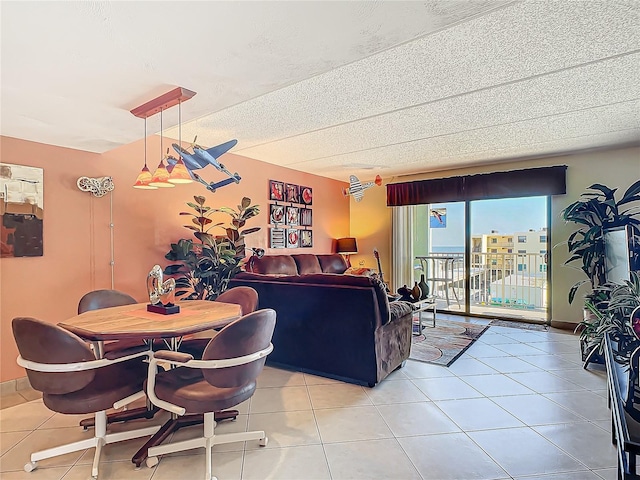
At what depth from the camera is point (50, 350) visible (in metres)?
1.68

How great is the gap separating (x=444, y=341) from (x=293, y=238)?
9.31ft

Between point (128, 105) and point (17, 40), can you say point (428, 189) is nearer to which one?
point (128, 105)

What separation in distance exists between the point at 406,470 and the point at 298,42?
2.28m

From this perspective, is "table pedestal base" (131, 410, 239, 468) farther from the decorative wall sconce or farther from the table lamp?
the table lamp

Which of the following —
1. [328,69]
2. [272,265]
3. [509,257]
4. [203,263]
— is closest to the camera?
[328,69]

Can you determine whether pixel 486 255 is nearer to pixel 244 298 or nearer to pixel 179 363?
pixel 244 298

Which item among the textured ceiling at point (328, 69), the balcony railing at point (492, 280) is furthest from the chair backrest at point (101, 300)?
the balcony railing at point (492, 280)

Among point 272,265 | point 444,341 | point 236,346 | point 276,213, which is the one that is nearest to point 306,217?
point 276,213

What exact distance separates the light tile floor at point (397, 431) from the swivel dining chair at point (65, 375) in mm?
375

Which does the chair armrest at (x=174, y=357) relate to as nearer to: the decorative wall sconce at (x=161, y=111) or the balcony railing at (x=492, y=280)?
the decorative wall sconce at (x=161, y=111)

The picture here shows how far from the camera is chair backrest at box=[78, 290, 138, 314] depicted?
253 centimetres

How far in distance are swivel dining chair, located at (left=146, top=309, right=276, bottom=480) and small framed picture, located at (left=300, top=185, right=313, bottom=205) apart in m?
4.24

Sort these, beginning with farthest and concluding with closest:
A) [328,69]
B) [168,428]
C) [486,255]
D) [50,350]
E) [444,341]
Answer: [486,255] < [444,341] < [168,428] < [328,69] < [50,350]

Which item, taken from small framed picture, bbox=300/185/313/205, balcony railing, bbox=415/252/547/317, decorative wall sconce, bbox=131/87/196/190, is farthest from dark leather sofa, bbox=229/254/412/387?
balcony railing, bbox=415/252/547/317
